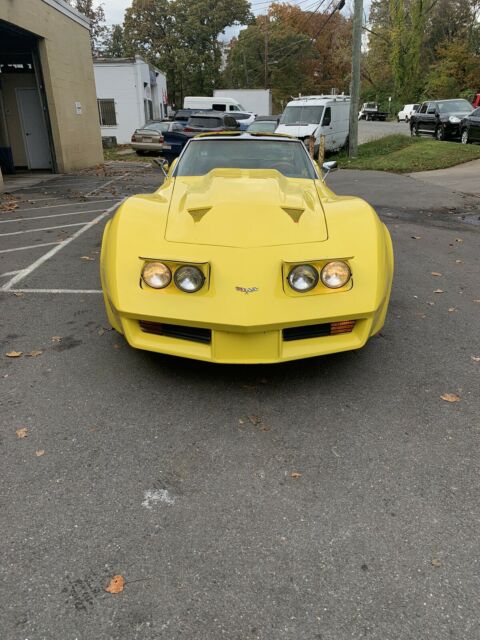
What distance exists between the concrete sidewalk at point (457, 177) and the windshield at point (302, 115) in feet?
17.3

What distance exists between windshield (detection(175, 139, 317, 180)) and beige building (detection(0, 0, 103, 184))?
10.8 m

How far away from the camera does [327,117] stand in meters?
18.2

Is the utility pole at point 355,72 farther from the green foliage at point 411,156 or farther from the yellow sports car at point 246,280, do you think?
the yellow sports car at point 246,280

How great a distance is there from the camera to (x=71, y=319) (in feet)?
14.1

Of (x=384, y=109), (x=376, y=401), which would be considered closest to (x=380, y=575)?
(x=376, y=401)

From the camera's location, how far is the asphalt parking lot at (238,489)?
69.6 inches

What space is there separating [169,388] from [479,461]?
1.82 m

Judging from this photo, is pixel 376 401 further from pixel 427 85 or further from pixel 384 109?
pixel 384 109

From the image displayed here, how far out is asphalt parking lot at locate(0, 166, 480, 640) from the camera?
1.77 meters

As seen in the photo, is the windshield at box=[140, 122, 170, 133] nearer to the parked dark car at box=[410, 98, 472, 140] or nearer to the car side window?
the car side window

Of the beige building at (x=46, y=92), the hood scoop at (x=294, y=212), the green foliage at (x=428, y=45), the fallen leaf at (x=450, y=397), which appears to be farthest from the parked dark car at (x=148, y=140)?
the green foliage at (x=428, y=45)

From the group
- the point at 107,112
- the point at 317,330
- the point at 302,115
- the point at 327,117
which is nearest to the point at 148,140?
the point at 302,115

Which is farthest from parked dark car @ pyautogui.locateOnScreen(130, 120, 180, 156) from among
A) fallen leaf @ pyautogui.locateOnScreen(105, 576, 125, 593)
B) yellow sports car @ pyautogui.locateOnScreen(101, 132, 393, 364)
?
fallen leaf @ pyautogui.locateOnScreen(105, 576, 125, 593)

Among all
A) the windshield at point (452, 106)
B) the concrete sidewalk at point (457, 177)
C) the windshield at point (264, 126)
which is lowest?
the concrete sidewalk at point (457, 177)
